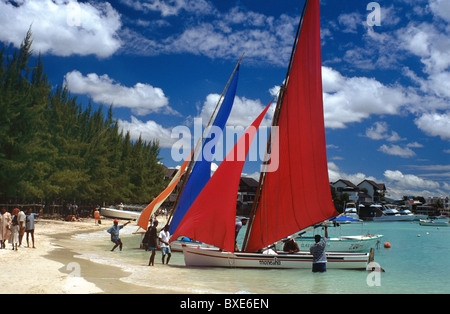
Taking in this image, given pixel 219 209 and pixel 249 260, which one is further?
pixel 249 260

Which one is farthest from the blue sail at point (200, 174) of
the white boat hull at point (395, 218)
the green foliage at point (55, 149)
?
the white boat hull at point (395, 218)

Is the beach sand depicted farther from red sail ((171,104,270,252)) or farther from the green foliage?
the green foliage

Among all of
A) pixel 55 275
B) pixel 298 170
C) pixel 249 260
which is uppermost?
pixel 298 170

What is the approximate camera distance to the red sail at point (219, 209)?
16906mm

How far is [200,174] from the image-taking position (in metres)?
25.2

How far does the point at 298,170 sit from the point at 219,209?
12.7ft

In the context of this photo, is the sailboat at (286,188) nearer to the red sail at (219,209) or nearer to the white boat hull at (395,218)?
the red sail at (219,209)

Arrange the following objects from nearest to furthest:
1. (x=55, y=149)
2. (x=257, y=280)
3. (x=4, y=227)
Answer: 1. (x=257, y=280)
2. (x=4, y=227)
3. (x=55, y=149)

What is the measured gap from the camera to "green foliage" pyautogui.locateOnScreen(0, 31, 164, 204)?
34.3 meters

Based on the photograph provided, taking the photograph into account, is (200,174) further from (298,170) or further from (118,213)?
(118,213)

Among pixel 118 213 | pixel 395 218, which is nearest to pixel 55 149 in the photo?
pixel 118 213

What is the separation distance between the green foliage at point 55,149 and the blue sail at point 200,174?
671 inches
